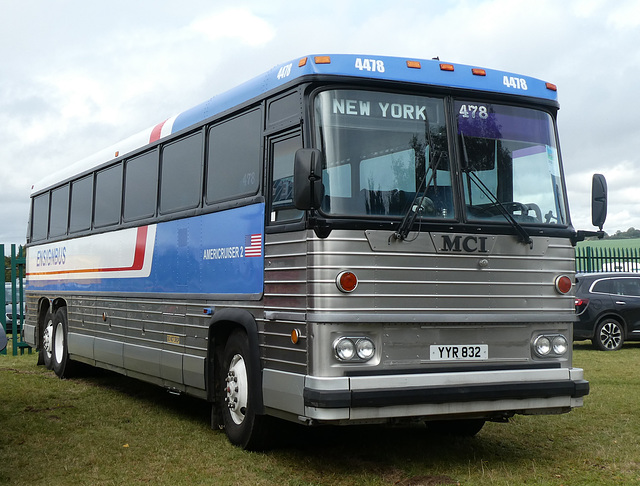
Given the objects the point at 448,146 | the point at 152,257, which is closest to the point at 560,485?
the point at 448,146

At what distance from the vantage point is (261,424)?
7824 millimetres

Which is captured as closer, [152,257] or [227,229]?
[227,229]

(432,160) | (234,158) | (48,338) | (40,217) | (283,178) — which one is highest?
(40,217)

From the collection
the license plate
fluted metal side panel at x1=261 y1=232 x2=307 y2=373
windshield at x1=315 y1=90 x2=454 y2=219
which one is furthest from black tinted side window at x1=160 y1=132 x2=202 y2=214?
the license plate

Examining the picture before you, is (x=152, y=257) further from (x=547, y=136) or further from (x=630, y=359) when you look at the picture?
(x=630, y=359)

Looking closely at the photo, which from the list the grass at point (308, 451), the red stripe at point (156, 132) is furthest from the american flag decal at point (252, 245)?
the red stripe at point (156, 132)

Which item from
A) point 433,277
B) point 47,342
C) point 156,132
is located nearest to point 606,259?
point 47,342

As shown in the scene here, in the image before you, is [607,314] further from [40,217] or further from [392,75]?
[392,75]

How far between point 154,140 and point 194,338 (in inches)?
114

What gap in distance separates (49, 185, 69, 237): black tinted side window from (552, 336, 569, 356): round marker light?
9373 millimetres

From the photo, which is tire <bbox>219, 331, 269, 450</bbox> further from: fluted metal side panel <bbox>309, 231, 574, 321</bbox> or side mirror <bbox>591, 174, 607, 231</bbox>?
side mirror <bbox>591, 174, 607, 231</bbox>

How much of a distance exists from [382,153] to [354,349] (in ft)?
5.15

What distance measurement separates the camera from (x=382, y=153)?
714 centimetres

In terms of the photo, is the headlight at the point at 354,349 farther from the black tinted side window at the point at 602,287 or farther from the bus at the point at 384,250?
the black tinted side window at the point at 602,287
